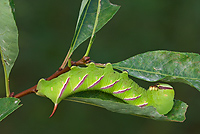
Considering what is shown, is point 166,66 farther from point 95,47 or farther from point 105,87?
point 95,47

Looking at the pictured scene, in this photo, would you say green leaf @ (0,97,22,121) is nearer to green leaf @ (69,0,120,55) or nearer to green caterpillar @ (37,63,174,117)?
green caterpillar @ (37,63,174,117)

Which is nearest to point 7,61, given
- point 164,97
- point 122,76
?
point 122,76

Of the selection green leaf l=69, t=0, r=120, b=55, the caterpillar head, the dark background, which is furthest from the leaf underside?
the dark background

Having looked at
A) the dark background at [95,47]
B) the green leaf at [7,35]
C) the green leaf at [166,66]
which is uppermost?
the green leaf at [7,35]

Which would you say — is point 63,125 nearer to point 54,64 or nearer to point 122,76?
point 54,64

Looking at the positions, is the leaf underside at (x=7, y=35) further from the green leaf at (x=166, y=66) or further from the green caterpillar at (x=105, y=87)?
the green leaf at (x=166, y=66)

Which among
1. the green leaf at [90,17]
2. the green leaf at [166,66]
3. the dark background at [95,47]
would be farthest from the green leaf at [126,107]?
the dark background at [95,47]
